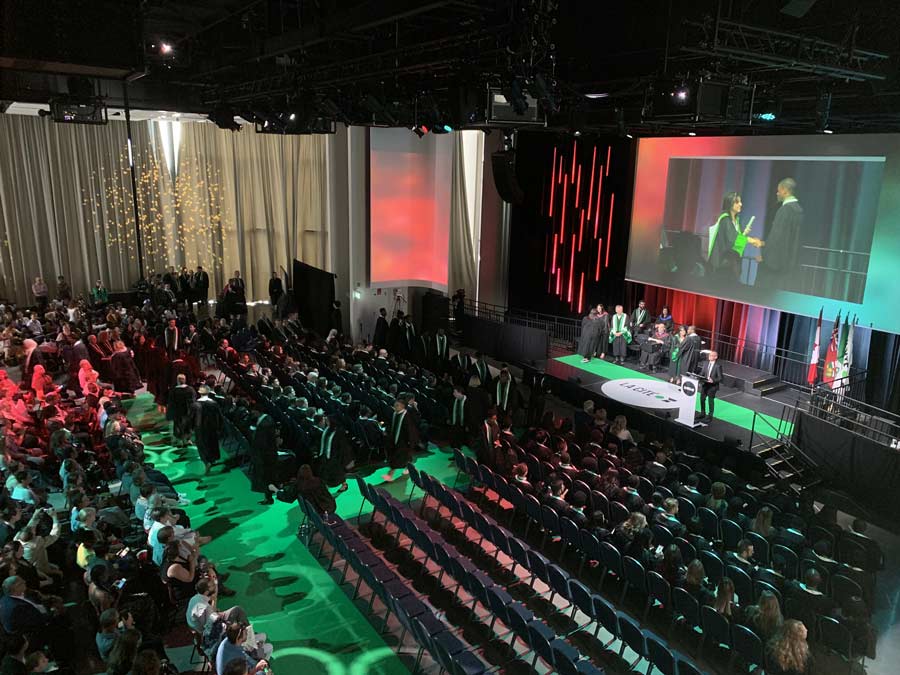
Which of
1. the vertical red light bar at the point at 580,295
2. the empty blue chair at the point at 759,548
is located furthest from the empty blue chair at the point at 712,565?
the vertical red light bar at the point at 580,295

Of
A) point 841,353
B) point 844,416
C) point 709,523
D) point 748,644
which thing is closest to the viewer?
point 748,644

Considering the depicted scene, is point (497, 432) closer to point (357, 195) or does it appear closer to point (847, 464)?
point (847, 464)

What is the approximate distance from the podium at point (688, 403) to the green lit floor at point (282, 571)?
3946mm

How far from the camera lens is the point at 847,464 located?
9.34 meters

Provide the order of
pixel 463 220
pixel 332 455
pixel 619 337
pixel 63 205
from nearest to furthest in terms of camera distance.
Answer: pixel 332 455, pixel 619 337, pixel 463 220, pixel 63 205

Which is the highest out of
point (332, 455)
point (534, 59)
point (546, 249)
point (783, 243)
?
point (534, 59)

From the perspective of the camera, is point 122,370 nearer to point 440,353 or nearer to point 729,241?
point 440,353

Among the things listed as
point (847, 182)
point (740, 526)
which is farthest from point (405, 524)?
point (847, 182)

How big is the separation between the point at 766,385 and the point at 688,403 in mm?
3565

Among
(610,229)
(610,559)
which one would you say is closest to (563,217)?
(610,229)

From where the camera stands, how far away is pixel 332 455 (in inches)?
356

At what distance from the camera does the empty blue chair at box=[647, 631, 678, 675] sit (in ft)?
17.0

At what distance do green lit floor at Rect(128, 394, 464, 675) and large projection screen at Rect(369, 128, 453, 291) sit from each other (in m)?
7.91

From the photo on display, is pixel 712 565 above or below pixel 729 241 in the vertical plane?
below
